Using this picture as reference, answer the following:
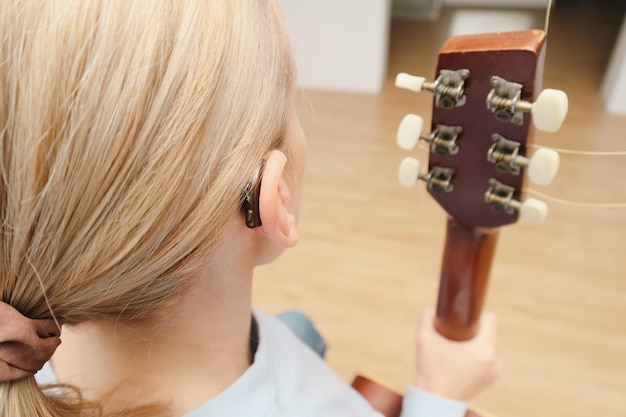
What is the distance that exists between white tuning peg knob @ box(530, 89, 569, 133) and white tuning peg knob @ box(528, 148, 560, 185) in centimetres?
5

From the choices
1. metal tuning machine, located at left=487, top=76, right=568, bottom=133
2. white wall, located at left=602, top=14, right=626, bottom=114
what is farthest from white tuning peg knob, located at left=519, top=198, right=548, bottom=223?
white wall, located at left=602, top=14, right=626, bottom=114

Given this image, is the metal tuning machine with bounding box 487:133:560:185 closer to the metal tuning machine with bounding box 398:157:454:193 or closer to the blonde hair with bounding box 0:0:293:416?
the metal tuning machine with bounding box 398:157:454:193

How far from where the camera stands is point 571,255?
4.72 ft

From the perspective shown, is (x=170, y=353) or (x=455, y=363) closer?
(x=170, y=353)

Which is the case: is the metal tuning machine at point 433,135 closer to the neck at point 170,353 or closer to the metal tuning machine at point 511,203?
the metal tuning machine at point 511,203

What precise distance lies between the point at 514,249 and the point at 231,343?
1.06m

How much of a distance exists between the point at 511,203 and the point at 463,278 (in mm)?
145

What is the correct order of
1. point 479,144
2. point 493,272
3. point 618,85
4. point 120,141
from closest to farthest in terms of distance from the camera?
point 120,141
point 479,144
point 493,272
point 618,85

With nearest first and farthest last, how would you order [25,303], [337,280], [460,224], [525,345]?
[25,303] < [460,224] < [525,345] < [337,280]

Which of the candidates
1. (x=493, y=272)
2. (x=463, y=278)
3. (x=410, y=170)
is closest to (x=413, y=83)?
(x=410, y=170)

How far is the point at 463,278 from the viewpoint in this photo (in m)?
0.73

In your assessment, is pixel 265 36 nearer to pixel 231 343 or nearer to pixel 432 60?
pixel 231 343

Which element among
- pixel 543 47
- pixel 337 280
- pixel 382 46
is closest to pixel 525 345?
pixel 337 280

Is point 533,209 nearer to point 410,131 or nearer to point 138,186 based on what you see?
point 410,131
